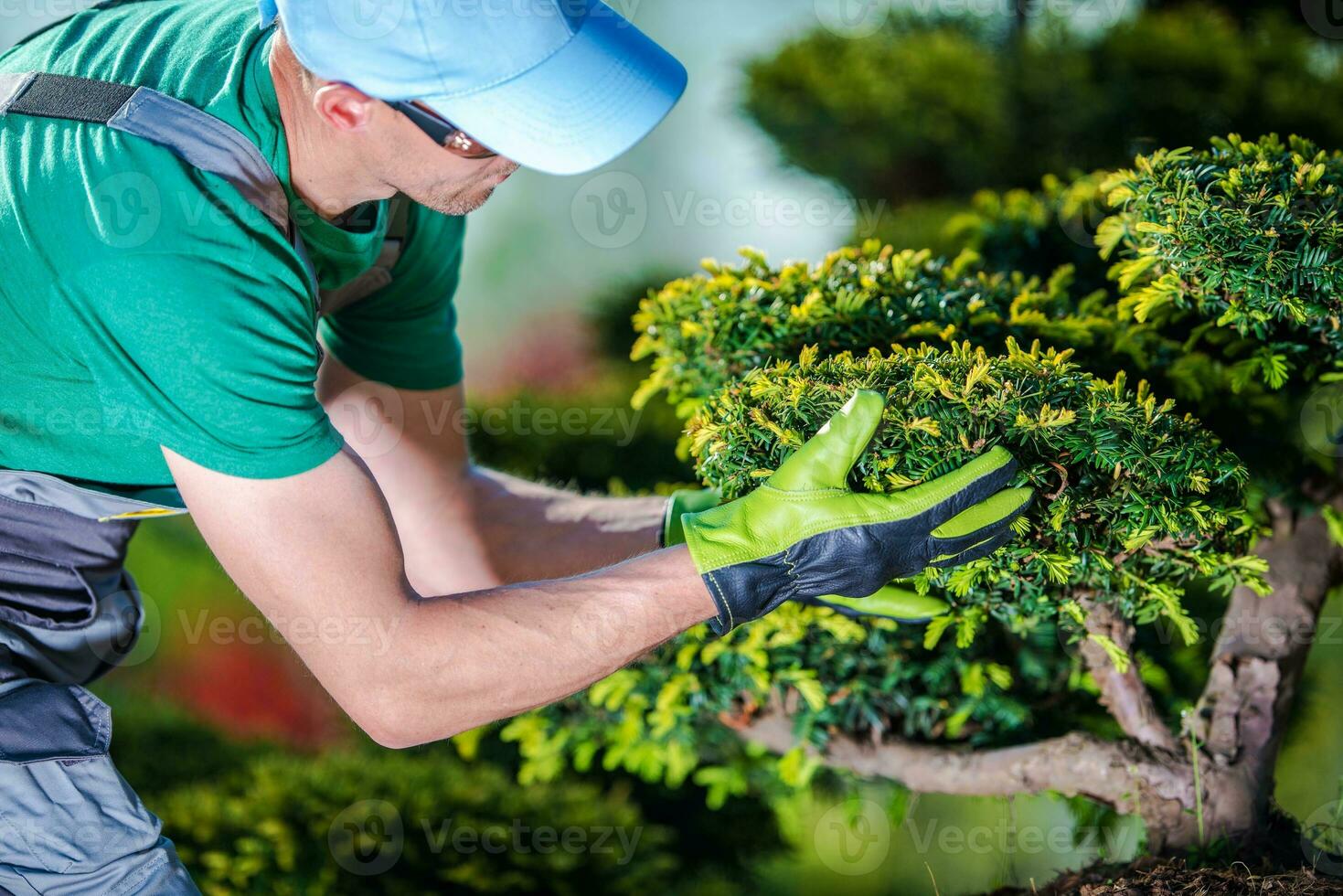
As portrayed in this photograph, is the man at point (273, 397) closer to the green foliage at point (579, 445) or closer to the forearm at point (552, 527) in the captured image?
the forearm at point (552, 527)

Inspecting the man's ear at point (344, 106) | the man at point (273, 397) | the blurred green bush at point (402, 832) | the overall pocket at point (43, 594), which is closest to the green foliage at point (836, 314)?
the man at point (273, 397)

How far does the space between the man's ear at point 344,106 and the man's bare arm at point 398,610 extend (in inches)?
15.7

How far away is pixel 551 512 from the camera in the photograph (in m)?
1.96

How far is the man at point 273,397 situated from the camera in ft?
4.06

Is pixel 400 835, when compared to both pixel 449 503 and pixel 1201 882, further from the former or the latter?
pixel 1201 882

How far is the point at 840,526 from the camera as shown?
129 cm

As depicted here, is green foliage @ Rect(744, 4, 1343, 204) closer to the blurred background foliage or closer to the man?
the blurred background foliage

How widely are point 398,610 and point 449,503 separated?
680 mm

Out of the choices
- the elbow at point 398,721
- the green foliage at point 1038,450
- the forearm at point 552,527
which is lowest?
the forearm at point 552,527

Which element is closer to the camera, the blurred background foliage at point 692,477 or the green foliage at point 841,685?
the green foliage at point 841,685

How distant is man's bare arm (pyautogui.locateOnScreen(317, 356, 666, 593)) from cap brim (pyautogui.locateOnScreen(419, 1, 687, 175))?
2.26ft

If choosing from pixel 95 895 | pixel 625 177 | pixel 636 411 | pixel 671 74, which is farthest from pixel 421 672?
pixel 625 177

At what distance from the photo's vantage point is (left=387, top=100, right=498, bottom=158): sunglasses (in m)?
1.33

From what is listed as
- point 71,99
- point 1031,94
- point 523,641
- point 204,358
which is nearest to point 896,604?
point 523,641
